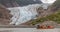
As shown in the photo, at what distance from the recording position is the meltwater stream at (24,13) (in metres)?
5.69

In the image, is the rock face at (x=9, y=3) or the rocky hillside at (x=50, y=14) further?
the rock face at (x=9, y=3)

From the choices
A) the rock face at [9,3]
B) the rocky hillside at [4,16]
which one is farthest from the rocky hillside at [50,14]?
the rock face at [9,3]

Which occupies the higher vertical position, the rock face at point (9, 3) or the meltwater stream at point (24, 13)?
the rock face at point (9, 3)

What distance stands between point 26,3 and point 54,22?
137cm

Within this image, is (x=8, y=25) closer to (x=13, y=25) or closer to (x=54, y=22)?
(x=13, y=25)

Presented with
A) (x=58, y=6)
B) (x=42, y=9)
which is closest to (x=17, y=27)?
(x=42, y=9)

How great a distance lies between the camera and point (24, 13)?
5684 mm

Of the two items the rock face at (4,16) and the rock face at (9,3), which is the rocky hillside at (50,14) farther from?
the rock face at (9,3)

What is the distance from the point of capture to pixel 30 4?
576 cm

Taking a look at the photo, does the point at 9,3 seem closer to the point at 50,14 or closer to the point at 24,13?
the point at 24,13

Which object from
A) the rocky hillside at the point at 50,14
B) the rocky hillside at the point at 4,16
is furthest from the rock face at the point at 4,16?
the rocky hillside at the point at 50,14

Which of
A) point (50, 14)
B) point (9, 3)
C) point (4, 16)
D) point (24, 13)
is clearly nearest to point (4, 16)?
point (4, 16)

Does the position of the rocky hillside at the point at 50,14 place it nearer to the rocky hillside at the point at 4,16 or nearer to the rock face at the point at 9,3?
the rocky hillside at the point at 4,16

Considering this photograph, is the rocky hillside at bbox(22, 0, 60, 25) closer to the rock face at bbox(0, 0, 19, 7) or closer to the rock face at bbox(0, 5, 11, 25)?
the rock face at bbox(0, 5, 11, 25)
